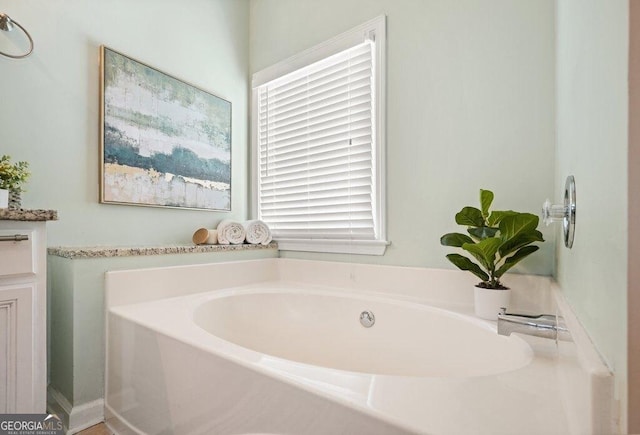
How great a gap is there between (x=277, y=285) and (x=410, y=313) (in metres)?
0.83

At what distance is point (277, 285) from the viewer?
197 centimetres

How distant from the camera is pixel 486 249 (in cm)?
120

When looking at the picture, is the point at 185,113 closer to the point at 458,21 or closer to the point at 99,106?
the point at 99,106

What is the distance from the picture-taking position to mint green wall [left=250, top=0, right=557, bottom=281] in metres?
1.37

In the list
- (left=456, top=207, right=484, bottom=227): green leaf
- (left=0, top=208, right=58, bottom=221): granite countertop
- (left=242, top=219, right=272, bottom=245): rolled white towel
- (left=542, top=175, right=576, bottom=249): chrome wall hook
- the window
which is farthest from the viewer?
(left=242, top=219, right=272, bottom=245): rolled white towel

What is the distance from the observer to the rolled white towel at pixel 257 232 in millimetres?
2090

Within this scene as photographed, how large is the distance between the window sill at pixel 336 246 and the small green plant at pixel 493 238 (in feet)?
1.58

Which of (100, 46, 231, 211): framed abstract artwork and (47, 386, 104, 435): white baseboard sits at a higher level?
(100, 46, 231, 211): framed abstract artwork

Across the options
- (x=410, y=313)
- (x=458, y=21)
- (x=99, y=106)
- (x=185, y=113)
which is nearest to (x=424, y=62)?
(x=458, y=21)

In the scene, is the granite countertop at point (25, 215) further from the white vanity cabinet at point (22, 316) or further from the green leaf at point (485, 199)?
the green leaf at point (485, 199)

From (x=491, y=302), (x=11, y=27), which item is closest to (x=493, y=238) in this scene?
(x=491, y=302)

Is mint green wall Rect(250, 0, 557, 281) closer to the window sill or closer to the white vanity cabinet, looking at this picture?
the window sill

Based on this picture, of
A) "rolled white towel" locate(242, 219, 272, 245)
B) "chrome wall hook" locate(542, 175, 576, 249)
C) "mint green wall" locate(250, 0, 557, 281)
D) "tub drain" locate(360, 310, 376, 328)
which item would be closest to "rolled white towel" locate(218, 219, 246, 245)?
"rolled white towel" locate(242, 219, 272, 245)

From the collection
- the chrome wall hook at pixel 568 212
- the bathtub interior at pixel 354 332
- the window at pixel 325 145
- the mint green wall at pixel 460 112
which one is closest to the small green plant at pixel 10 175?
the bathtub interior at pixel 354 332
